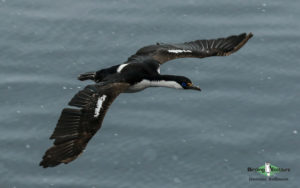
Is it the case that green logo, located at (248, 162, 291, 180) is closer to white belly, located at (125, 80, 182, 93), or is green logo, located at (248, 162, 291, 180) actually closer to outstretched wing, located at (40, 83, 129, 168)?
white belly, located at (125, 80, 182, 93)

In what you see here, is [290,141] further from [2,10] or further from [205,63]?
[2,10]

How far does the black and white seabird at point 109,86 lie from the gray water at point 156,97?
259 centimetres

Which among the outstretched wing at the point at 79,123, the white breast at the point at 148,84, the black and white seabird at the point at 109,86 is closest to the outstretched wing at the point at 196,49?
the black and white seabird at the point at 109,86

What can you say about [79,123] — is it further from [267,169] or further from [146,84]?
[267,169]

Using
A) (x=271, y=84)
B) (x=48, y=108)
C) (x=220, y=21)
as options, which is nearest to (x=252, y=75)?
(x=271, y=84)

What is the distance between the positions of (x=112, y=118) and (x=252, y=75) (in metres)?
3.85

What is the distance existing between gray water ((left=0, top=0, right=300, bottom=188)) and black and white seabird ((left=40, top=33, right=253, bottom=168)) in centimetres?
259

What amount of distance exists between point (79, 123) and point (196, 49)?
12.2ft

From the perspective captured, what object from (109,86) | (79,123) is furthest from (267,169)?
(79,123)

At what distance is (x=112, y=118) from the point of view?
18.2 meters

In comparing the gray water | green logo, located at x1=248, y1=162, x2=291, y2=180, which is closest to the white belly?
the gray water

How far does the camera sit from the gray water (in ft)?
56.1

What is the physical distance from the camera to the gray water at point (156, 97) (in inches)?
674

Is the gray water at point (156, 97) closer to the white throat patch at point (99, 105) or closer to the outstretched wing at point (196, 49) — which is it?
the outstretched wing at point (196, 49)
